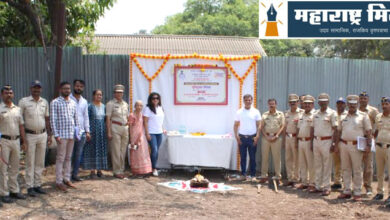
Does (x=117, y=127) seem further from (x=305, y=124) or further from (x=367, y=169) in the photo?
(x=367, y=169)

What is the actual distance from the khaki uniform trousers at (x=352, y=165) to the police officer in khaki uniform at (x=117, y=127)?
383 cm

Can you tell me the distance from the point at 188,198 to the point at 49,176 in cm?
285

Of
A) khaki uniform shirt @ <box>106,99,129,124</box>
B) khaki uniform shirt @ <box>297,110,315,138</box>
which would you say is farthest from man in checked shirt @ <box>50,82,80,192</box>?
khaki uniform shirt @ <box>297,110,315,138</box>

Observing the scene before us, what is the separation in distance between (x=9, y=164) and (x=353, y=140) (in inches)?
206

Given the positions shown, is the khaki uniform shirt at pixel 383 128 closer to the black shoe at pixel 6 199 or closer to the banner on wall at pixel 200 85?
the banner on wall at pixel 200 85

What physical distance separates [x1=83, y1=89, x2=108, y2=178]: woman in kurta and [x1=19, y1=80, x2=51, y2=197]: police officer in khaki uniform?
1.16m

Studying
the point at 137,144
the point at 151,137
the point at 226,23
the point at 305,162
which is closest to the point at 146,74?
the point at 151,137

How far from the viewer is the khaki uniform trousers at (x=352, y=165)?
638 centimetres

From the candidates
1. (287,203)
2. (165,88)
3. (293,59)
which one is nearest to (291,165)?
(287,203)

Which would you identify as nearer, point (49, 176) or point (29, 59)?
point (49, 176)

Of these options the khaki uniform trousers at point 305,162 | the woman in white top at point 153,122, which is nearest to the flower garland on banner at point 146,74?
the woman in white top at point 153,122

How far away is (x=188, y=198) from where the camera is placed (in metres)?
6.27

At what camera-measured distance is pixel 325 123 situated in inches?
261

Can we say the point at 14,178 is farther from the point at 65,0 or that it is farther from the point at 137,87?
the point at 65,0
